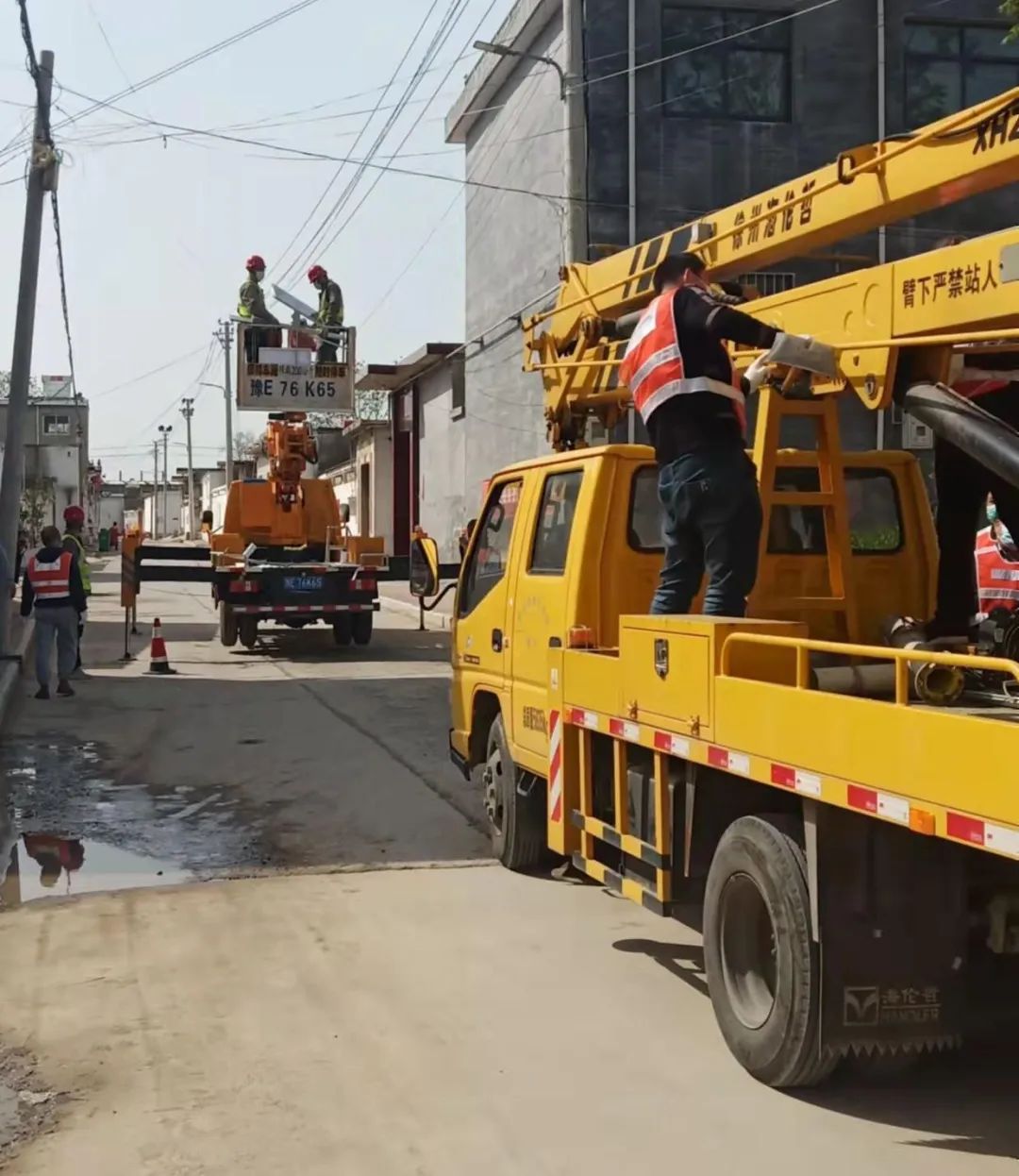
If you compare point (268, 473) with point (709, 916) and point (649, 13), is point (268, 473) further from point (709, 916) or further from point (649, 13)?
point (709, 916)

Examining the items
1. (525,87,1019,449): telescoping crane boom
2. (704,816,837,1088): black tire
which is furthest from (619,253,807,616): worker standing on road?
(704,816,837,1088): black tire

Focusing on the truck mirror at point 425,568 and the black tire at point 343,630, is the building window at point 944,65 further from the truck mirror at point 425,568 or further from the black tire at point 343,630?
the truck mirror at point 425,568

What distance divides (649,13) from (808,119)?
3.06 meters

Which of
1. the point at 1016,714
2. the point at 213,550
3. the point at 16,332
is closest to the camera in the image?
the point at 1016,714

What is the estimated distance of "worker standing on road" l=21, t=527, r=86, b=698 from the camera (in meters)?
14.1

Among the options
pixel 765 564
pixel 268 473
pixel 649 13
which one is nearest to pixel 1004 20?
pixel 649 13

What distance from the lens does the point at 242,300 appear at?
1101 inches

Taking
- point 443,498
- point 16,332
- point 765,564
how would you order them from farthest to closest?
1. point 443,498
2. point 16,332
3. point 765,564

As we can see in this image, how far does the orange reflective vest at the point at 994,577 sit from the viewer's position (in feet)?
27.6

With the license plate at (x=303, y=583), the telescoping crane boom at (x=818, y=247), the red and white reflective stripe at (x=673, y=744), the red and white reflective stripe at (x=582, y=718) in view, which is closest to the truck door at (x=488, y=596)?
the telescoping crane boom at (x=818, y=247)

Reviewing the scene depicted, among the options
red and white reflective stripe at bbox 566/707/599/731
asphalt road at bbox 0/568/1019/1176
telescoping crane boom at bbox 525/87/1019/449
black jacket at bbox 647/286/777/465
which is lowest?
asphalt road at bbox 0/568/1019/1176

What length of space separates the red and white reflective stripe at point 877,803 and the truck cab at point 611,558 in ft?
8.04

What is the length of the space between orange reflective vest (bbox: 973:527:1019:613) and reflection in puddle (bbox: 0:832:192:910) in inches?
199

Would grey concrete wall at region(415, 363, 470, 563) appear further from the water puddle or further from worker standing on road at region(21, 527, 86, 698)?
the water puddle
